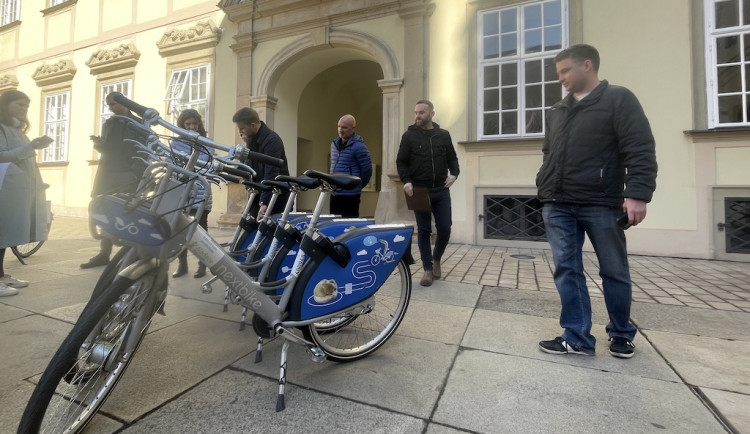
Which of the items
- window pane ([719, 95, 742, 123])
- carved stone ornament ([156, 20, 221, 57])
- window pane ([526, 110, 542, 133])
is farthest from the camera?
carved stone ornament ([156, 20, 221, 57])

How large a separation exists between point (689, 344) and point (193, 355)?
3.11 metres

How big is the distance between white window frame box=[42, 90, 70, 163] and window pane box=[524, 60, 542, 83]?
1364 centimetres

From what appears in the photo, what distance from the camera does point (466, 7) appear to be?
7008 mm

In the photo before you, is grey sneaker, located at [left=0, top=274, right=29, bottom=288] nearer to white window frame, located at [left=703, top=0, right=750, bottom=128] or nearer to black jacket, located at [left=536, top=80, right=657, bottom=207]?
black jacket, located at [left=536, top=80, right=657, bottom=207]

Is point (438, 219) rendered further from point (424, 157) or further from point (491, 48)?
point (491, 48)

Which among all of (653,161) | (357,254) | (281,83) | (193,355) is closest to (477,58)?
(281,83)

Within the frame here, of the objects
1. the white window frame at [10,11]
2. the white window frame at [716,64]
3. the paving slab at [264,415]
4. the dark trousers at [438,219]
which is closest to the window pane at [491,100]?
the white window frame at [716,64]

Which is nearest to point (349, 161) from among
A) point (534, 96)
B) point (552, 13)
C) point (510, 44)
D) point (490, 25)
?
point (534, 96)

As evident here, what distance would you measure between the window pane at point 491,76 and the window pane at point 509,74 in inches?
3.5

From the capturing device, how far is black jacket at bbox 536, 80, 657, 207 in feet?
6.66

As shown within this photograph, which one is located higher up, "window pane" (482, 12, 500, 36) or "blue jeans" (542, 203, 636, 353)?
"window pane" (482, 12, 500, 36)

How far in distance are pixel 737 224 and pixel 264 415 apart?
7027 millimetres

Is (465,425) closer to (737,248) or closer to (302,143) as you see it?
(737,248)

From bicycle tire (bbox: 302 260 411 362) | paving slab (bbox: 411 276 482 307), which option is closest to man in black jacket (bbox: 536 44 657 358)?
bicycle tire (bbox: 302 260 411 362)
